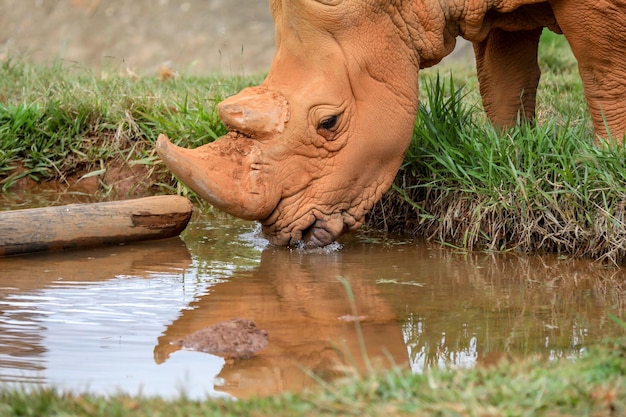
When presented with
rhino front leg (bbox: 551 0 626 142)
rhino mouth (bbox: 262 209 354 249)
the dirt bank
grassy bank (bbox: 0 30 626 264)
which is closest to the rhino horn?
rhino mouth (bbox: 262 209 354 249)

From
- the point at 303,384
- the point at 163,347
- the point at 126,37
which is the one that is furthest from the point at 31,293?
the point at 126,37

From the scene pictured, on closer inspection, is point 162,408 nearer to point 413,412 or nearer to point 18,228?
point 413,412

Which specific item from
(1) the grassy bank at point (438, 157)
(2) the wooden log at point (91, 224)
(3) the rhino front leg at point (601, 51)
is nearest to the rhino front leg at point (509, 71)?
(1) the grassy bank at point (438, 157)

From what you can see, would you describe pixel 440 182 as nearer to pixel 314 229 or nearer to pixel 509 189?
pixel 509 189

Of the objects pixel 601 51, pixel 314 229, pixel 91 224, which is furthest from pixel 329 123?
pixel 601 51

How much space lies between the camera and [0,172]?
7.09 m

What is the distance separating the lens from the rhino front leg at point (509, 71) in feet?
21.7

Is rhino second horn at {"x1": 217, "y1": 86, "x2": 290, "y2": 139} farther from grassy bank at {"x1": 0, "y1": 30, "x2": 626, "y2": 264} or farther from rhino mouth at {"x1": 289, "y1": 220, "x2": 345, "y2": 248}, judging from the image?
grassy bank at {"x1": 0, "y1": 30, "x2": 626, "y2": 264}

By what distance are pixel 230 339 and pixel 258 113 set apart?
1.58 m

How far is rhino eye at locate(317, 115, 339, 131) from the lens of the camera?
5.29 meters

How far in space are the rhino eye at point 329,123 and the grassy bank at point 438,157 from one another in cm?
76

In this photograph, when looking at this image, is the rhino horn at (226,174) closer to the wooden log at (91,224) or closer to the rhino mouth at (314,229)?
the rhino mouth at (314,229)

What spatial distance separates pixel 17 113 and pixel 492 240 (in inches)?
133

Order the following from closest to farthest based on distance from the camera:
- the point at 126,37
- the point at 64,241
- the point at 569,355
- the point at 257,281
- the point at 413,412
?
the point at 413,412 < the point at 569,355 < the point at 257,281 < the point at 64,241 < the point at 126,37
